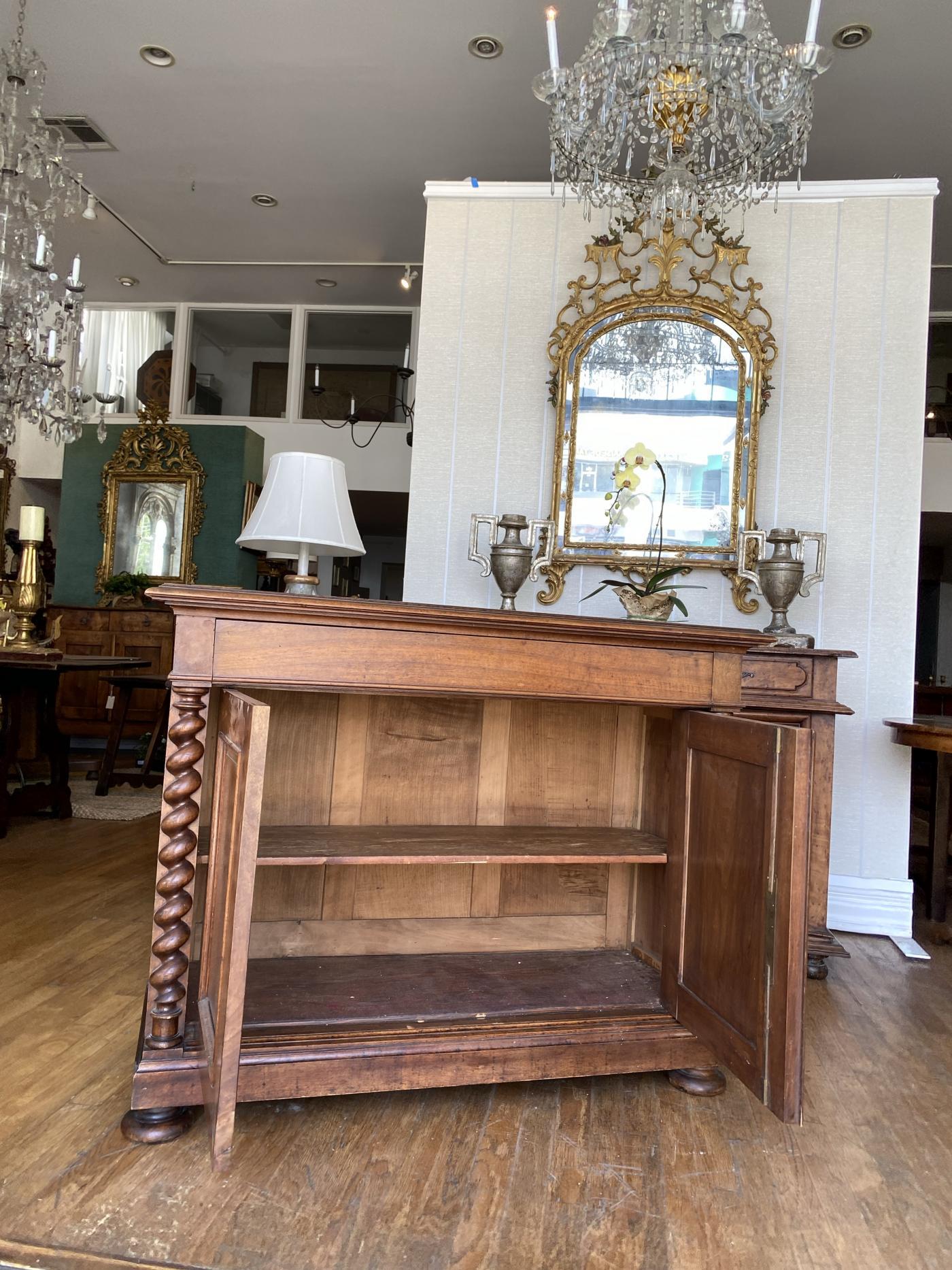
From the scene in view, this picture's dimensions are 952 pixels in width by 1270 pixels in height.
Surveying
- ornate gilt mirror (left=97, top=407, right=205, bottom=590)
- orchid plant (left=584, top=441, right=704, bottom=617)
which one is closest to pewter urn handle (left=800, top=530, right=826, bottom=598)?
orchid plant (left=584, top=441, right=704, bottom=617)

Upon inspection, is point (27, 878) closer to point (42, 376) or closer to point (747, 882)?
point (747, 882)

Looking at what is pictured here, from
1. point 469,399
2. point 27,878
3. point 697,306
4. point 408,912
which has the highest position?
point 697,306

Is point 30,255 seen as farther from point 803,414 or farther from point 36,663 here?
point 803,414

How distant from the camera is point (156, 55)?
4.01m

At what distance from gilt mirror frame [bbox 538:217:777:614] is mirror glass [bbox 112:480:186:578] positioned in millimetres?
4741

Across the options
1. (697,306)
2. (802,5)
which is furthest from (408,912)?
(802,5)

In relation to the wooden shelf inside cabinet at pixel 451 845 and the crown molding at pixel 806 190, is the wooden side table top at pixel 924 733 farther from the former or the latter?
the crown molding at pixel 806 190

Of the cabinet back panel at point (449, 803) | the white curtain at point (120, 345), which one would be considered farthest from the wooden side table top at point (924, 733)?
the white curtain at point (120, 345)

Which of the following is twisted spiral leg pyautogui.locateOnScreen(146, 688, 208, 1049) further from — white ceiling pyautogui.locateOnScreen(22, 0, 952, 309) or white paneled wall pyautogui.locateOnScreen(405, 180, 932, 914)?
white ceiling pyautogui.locateOnScreen(22, 0, 952, 309)

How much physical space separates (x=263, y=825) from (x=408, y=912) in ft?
1.32

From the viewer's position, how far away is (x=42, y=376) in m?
5.05

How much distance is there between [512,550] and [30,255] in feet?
13.7

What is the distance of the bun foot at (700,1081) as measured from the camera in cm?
169

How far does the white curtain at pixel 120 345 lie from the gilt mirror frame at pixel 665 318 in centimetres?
552
